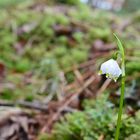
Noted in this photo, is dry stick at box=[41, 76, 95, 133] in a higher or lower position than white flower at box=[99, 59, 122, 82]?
lower

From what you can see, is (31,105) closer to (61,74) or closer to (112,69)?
(61,74)

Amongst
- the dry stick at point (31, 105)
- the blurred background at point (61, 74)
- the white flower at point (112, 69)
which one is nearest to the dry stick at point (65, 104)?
the blurred background at point (61, 74)

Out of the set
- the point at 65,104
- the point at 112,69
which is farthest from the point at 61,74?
the point at 112,69

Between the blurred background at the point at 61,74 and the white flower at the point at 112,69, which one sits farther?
the blurred background at the point at 61,74

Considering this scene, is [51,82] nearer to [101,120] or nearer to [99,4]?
[101,120]

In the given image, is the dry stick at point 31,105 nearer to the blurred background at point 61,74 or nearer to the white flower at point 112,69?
the blurred background at point 61,74

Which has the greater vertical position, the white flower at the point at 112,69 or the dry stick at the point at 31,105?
the white flower at the point at 112,69

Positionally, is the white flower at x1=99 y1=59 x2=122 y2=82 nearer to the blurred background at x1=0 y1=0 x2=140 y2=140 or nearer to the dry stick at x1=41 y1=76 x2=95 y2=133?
the blurred background at x1=0 y1=0 x2=140 y2=140

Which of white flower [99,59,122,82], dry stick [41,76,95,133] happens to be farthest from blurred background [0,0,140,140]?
white flower [99,59,122,82]
